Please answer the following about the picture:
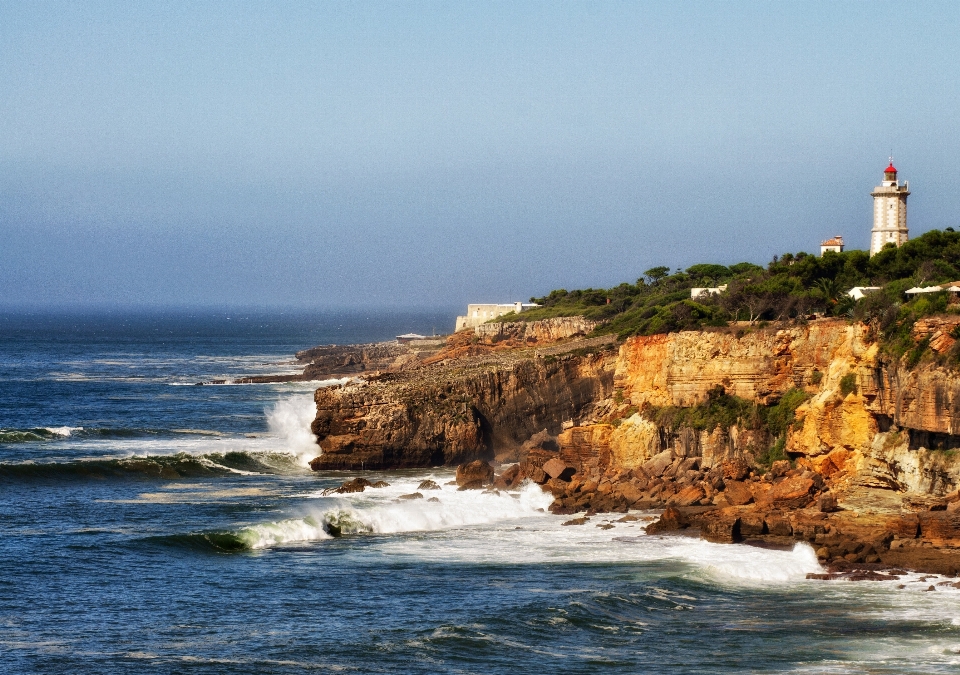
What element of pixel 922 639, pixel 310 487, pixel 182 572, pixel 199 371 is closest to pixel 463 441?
pixel 310 487

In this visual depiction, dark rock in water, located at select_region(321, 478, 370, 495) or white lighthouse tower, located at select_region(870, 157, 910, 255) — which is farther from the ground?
white lighthouse tower, located at select_region(870, 157, 910, 255)

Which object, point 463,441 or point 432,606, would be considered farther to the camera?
point 463,441

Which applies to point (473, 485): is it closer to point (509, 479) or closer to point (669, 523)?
point (509, 479)

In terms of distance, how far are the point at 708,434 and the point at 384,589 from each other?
56.0 ft

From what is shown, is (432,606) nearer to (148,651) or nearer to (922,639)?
(148,651)

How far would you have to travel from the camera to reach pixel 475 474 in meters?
46.8

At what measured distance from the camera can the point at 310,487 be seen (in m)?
48.1

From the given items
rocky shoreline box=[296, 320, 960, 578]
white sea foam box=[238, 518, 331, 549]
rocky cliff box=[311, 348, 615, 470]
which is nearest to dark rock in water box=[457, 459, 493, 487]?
rocky shoreline box=[296, 320, 960, 578]

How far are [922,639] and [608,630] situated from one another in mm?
6517

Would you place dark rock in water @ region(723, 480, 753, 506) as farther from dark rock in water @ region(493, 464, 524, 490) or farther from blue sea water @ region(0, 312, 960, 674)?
dark rock in water @ region(493, 464, 524, 490)

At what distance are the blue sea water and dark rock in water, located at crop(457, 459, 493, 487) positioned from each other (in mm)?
1872

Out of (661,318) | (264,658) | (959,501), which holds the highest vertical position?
(661,318)

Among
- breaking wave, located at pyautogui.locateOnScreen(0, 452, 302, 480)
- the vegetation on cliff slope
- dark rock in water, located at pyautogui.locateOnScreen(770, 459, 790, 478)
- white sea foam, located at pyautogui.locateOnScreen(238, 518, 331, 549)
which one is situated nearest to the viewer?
white sea foam, located at pyautogui.locateOnScreen(238, 518, 331, 549)

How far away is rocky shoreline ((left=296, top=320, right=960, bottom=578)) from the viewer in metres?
35.7
